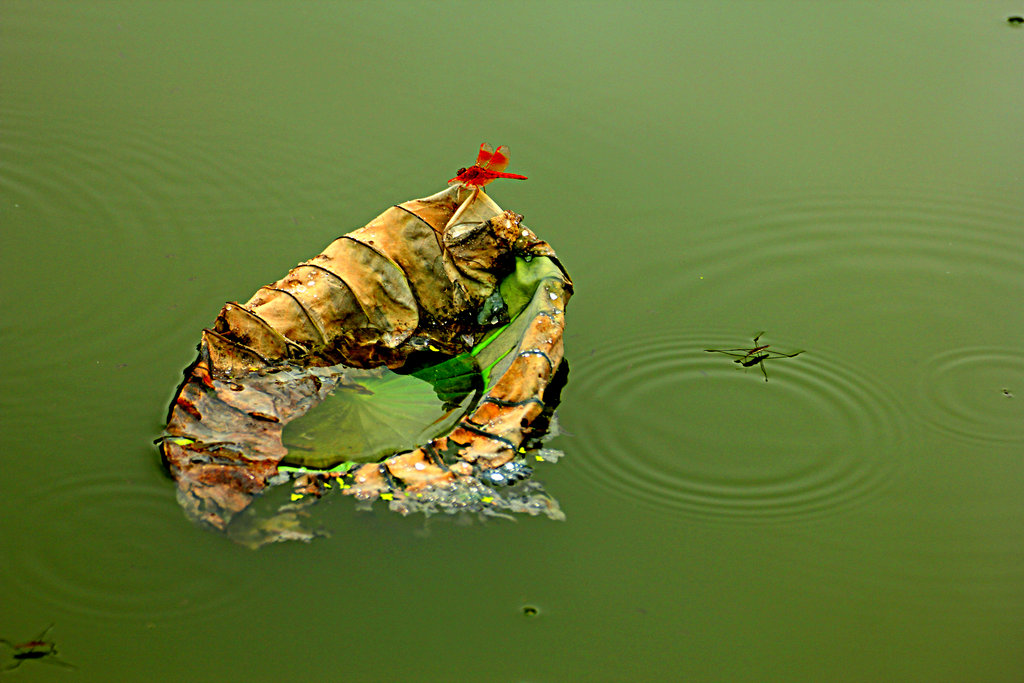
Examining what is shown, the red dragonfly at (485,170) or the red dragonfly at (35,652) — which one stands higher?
the red dragonfly at (485,170)

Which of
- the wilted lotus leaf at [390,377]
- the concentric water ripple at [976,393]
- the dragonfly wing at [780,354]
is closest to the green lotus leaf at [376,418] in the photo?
the wilted lotus leaf at [390,377]

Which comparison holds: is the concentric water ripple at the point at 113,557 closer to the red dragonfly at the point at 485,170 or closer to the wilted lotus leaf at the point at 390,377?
the wilted lotus leaf at the point at 390,377

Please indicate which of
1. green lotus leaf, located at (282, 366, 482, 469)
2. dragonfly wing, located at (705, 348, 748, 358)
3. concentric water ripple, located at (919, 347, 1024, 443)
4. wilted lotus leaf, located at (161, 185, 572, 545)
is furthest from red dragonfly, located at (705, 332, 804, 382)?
green lotus leaf, located at (282, 366, 482, 469)

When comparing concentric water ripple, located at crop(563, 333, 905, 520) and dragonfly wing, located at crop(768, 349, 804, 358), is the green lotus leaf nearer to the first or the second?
concentric water ripple, located at crop(563, 333, 905, 520)

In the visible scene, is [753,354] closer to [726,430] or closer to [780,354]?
[780,354]

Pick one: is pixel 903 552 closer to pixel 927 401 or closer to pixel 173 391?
pixel 927 401

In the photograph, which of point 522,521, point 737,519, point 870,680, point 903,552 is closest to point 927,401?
point 903,552

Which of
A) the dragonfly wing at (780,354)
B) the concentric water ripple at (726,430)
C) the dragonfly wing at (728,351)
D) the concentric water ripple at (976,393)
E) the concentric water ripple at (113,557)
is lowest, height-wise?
the concentric water ripple at (113,557)
